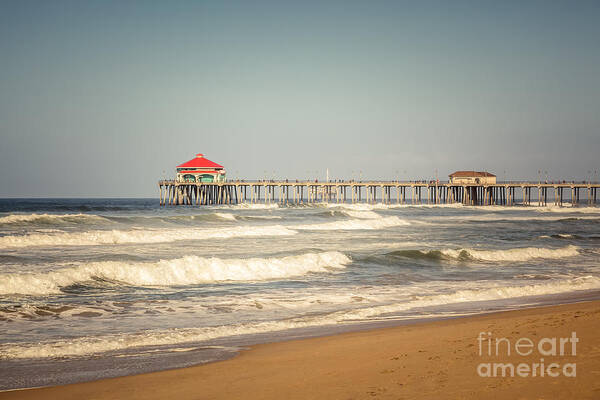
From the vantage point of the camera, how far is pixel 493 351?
550 cm

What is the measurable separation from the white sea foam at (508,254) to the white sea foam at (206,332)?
7880mm

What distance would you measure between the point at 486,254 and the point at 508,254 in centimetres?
82

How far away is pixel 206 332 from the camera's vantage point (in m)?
7.48

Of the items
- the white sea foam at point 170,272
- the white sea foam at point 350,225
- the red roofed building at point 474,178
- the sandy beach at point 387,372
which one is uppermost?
the red roofed building at point 474,178

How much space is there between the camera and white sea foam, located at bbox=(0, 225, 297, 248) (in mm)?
21422

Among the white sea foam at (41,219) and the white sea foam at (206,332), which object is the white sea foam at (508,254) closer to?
the white sea foam at (206,332)

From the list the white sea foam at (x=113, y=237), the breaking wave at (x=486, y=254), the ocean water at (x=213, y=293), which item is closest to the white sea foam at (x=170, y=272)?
the ocean water at (x=213, y=293)

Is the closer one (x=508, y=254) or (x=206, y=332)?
(x=206, y=332)

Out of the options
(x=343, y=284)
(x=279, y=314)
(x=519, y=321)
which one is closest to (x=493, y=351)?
(x=519, y=321)

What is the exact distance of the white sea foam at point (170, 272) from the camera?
11.2 meters

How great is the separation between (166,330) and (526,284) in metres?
9.12

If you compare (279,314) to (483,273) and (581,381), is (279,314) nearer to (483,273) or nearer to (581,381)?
(581,381)

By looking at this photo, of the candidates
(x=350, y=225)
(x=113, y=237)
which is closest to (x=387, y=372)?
(x=113, y=237)

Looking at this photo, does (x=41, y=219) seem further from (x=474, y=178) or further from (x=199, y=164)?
(x=474, y=178)
